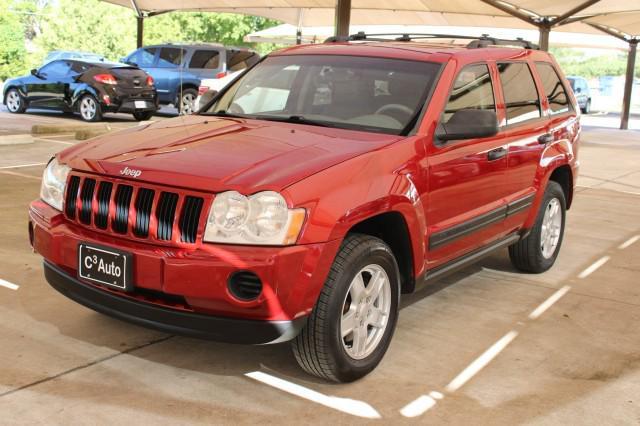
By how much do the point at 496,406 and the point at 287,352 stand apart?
1.13 metres

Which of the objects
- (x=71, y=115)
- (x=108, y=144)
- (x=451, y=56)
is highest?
(x=451, y=56)

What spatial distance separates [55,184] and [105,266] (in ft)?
2.19

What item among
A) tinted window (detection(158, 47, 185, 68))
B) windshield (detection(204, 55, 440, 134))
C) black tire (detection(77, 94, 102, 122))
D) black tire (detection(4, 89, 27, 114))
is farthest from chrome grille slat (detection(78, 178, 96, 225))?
tinted window (detection(158, 47, 185, 68))

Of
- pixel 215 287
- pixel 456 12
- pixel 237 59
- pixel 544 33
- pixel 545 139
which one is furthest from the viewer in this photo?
pixel 456 12

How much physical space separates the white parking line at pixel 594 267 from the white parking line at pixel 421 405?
9.12 feet

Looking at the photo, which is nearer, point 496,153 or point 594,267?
point 496,153

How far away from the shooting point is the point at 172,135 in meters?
4.27

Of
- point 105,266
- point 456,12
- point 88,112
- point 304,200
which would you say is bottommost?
point 88,112

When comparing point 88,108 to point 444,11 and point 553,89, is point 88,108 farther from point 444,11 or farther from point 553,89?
A: point 553,89

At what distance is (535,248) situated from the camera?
235 inches

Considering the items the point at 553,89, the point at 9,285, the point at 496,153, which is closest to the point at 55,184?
the point at 9,285

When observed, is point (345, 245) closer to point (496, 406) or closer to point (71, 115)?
point (496, 406)

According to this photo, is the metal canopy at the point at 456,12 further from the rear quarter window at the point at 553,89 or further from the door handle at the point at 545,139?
the door handle at the point at 545,139

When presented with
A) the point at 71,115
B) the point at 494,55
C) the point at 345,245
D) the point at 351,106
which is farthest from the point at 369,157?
the point at 71,115
